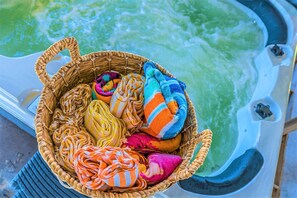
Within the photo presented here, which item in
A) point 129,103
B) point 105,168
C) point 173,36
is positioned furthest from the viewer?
point 173,36

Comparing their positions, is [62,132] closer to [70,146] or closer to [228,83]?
[70,146]

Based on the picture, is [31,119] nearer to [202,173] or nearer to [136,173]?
[136,173]

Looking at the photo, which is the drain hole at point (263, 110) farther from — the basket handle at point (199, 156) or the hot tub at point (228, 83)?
the basket handle at point (199, 156)

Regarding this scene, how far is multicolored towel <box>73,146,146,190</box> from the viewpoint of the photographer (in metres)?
1.00

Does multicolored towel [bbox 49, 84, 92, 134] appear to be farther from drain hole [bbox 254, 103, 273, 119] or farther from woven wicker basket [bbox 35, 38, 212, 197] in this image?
drain hole [bbox 254, 103, 273, 119]

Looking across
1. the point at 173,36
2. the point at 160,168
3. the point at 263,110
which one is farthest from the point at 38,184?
the point at 173,36

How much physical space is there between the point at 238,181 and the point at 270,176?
0.14 m

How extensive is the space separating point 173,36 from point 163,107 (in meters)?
1.09

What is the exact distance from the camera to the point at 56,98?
1.29m

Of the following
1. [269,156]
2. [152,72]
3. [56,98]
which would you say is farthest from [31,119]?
[269,156]

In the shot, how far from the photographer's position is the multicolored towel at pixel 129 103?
121cm

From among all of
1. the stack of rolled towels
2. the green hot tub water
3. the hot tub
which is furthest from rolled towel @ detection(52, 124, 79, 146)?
the green hot tub water

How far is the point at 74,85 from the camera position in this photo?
136cm

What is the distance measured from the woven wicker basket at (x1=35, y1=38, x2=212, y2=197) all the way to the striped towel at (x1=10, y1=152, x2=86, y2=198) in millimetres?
330
